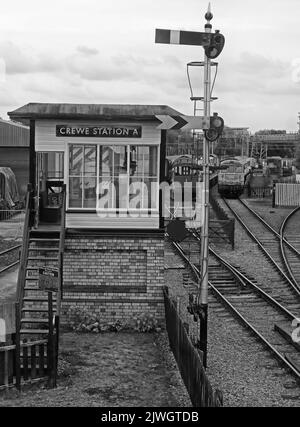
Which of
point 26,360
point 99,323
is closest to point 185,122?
point 26,360

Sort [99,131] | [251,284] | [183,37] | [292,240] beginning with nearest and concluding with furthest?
[183,37]
[99,131]
[251,284]
[292,240]

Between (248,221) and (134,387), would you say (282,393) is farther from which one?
(248,221)

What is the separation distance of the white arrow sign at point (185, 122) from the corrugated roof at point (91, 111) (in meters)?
3.07

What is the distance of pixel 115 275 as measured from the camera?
13.9 metres

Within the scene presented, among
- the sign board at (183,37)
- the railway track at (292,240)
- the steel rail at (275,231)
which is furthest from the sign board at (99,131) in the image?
the steel rail at (275,231)

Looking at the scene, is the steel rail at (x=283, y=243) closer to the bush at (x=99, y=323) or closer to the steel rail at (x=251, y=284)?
the steel rail at (x=251, y=284)

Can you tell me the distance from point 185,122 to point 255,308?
6.96m

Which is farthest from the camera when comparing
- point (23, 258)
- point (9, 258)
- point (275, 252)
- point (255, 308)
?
point (275, 252)

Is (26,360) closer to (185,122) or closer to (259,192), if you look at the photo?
(185,122)

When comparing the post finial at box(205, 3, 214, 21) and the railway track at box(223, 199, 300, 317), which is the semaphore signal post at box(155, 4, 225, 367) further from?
the railway track at box(223, 199, 300, 317)

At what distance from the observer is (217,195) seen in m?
46.6

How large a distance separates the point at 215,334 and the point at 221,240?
42.0 ft

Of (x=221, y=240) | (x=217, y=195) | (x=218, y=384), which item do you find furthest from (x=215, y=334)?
(x=217, y=195)

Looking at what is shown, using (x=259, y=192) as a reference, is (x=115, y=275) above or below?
below
